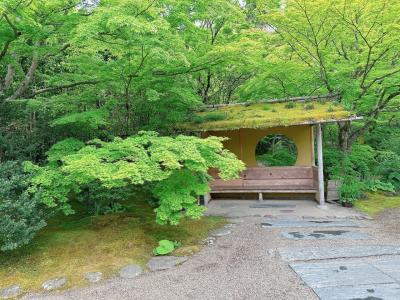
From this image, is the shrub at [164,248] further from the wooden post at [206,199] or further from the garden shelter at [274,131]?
the garden shelter at [274,131]

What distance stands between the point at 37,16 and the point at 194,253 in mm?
5118

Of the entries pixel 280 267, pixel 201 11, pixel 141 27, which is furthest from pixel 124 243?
pixel 201 11

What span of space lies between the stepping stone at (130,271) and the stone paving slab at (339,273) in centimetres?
236

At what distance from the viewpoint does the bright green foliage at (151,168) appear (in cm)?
474

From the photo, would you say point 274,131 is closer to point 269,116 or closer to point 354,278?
point 269,116

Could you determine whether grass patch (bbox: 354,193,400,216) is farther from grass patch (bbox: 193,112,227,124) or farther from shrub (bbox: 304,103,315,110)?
grass patch (bbox: 193,112,227,124)

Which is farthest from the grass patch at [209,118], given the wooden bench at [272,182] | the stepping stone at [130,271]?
the stepping stone at [130,271]

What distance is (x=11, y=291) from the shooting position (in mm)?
4508

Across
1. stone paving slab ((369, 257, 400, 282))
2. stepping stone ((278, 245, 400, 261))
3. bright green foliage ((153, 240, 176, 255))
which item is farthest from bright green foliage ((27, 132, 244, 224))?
stone paving slab ((369, 257, 400, 282))

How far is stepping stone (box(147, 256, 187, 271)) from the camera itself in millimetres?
4984

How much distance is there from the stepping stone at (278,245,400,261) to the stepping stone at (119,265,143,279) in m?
2.33

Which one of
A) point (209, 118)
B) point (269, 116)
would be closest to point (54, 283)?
point (209, 118)

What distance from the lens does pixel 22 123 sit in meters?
7.79

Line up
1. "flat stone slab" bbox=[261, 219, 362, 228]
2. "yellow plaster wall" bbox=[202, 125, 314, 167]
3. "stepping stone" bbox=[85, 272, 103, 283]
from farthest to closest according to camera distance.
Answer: "yellow plaster wall" bbox=[202, 125, 314, 167] < "flat stone slab" bbox=[261, 219, 362, 228] < "stepping stone" bbox=[85, 272, 103, 283]
